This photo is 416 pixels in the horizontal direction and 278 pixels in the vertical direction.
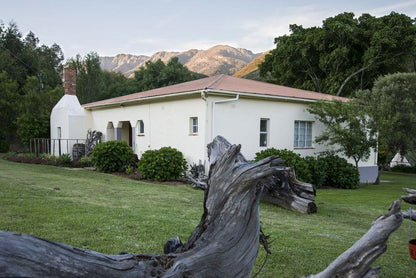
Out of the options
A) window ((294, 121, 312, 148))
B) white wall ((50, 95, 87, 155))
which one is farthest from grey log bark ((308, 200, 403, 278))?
white wall ((50, 95, 87, 155))

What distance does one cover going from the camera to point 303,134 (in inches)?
620

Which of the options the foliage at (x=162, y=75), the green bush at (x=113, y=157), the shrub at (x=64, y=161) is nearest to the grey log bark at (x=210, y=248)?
the green bush at (x=113, y=157)

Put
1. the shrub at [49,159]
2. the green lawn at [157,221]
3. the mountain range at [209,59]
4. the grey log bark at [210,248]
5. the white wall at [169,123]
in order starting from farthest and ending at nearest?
1. the mountain range at [209,59]
2. the shrub at [49,159]
3. the white wall at [169,123]
4. the green lawn at [157,221]
5. the grey log bark at [210,248]

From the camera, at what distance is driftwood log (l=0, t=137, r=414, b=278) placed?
2178 millimetres

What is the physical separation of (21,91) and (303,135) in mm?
29850

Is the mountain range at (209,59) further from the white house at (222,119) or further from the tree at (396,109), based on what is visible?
the white house at (222,119)

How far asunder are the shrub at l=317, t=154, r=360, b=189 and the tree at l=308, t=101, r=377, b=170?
720mm

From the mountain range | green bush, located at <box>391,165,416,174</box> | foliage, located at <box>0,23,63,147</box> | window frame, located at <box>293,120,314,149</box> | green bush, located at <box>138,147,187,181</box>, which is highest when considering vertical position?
the mountain range

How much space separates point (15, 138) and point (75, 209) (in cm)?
2695

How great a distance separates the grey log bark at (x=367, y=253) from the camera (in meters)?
2.76

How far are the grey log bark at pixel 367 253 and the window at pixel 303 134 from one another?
Answer: 12850 mm

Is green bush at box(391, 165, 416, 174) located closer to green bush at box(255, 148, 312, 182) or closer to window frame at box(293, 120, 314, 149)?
window frame at box(293, 120, 314, 149)

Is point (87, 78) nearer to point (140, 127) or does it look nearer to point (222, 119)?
point (140, 127)

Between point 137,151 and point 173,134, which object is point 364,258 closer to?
point 173,134
